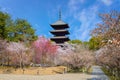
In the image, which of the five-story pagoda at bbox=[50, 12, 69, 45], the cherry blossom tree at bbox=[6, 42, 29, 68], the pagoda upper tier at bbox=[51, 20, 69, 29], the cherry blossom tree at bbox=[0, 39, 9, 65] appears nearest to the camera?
the cherry blossom tree at bbox=[6, 42, 29, 68]

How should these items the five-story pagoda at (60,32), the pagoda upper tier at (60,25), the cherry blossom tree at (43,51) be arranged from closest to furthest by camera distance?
the cherry blossom tree at (43,51) < the five-story pagoda at (60,32) < the pagoda upper tier at (60,25)

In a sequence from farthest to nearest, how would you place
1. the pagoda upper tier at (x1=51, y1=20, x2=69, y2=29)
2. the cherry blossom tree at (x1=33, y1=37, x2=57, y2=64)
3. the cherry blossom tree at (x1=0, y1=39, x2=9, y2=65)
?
the pagoda upper tier at (x1=51, y1=20, x2=69, y2=29) < the cherry blossom tree at (x1=33, y1=37, x2=57, y2=64) < the cherry blossom tree at (x1=0, y1=39, x2=9, y2=65)

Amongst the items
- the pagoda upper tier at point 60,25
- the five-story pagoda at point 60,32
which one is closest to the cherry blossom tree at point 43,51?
the five-story pagoda at point 60,32

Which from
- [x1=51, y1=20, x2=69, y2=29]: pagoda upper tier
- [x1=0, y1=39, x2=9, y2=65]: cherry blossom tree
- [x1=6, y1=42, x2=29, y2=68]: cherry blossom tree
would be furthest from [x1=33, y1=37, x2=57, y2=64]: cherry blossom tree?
[x1=51, y1=20, x2=69, y2=29]: pagoda upper tier

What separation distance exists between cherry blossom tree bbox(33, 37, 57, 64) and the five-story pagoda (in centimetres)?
1639

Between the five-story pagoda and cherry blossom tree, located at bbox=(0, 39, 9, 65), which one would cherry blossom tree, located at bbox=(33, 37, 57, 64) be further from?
the five-story pagoda

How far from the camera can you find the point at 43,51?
128 ft

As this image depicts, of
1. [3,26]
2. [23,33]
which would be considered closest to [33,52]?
[3,26]

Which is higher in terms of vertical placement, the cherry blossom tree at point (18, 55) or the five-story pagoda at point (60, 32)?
the five-story pagoda at point (60, 32)

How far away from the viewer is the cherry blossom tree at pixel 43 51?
38.7 m

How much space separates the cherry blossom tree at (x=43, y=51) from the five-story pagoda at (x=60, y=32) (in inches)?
645

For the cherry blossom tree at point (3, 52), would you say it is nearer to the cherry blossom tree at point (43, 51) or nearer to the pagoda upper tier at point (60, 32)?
the cherry blossom tree at point (43, 51)

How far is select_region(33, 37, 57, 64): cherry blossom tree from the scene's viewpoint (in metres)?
38.7

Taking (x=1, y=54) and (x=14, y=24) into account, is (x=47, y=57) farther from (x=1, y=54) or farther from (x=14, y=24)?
(x=14, y=24)
